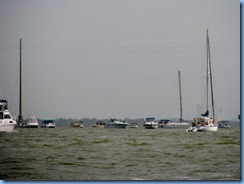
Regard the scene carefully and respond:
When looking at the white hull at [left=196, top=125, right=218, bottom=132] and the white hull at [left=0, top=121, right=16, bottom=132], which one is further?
the white hull at [left=196, top=125, right=218, bottom=132]

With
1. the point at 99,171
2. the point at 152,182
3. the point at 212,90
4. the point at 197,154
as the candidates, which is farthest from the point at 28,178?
the point at 212,90

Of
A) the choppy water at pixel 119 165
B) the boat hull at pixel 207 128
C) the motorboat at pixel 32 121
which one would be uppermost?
the motorboat at pixel 32 121

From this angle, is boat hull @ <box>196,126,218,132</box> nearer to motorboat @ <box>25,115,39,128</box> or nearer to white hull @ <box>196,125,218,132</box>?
white hull @ <box>196,125,218,132</box>

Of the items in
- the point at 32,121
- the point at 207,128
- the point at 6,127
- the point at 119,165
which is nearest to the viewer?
the point at 119,165

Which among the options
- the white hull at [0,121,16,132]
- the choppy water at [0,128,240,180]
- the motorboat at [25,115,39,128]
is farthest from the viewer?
the white hull at [0,121,16,132]

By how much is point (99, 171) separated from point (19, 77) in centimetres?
221

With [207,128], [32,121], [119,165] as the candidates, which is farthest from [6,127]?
[119,165]

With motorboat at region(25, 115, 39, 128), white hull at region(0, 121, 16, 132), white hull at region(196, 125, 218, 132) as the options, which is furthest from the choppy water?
white hull at region(196, 125, 218, 132)

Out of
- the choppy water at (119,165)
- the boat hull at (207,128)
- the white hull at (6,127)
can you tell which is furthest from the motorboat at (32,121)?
the boat hull at (207,128)

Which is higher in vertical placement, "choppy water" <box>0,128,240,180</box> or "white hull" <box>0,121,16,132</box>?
"white hull" <box>0,121,16,132</box>

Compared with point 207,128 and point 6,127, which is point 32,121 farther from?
point 207,128

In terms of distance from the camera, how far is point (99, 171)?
8.41 meters

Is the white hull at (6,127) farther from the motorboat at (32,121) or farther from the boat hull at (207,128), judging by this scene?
the boat hull at (207,128)


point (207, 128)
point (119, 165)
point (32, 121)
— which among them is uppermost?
point (32, 121)
